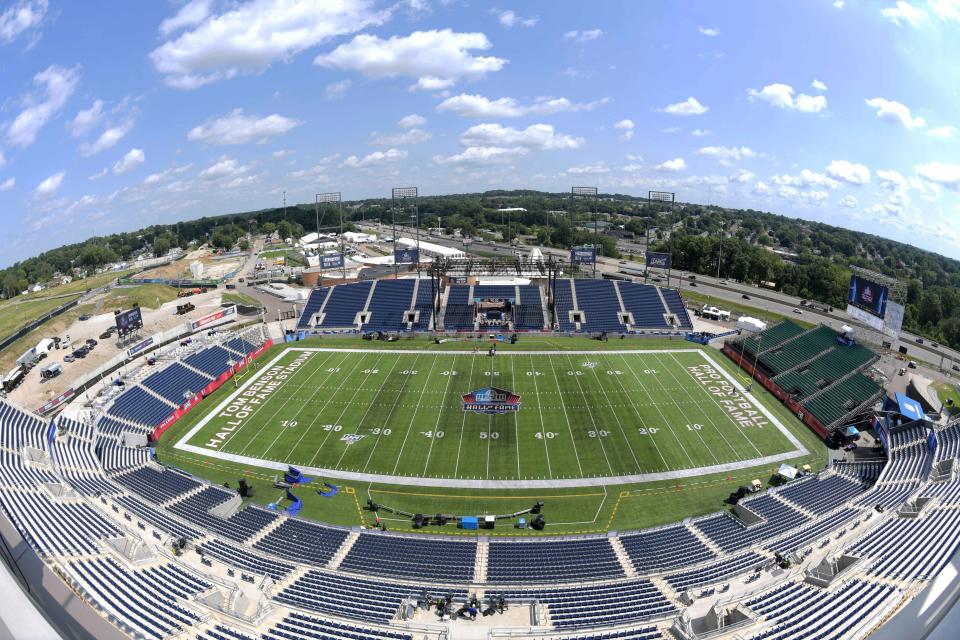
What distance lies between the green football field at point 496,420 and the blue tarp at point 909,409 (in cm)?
819

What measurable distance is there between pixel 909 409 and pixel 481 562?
34.9 metres

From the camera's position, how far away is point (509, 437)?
3600 cm

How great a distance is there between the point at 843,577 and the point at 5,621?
24427mm

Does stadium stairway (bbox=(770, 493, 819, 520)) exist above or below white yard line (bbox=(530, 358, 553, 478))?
below

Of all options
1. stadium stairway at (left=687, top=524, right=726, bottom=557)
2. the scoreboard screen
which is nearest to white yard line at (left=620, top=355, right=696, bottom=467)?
stadium stairway at (left=687, top=524, right=726, bottom=557)

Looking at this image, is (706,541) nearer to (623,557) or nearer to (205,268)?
(623,557)

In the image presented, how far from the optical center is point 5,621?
5.55m

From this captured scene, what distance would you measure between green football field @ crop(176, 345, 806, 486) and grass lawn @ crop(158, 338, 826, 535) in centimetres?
14

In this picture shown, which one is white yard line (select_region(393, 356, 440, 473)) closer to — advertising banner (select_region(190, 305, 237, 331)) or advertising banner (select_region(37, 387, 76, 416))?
advertising banner (select_region(37, 387, 76, 416))

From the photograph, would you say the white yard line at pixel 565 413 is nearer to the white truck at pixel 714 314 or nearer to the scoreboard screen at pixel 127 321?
the white truck at pixel 714 314

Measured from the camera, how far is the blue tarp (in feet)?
114

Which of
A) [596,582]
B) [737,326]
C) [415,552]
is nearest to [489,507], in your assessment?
[415,552]

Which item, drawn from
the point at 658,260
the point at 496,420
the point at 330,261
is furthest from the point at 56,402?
the point at 658,260

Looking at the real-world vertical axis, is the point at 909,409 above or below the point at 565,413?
above
